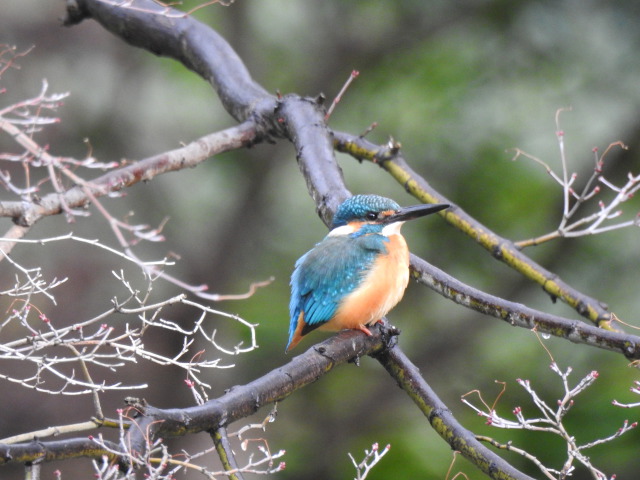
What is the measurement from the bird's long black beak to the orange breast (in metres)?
0.10

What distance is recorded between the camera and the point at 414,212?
2.68m

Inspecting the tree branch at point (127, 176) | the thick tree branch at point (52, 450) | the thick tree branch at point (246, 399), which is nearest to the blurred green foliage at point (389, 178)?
the tree branch at point (127, 176)

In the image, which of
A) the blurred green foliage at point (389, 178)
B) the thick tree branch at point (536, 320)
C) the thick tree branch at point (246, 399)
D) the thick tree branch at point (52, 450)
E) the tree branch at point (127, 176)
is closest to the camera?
the thick tree branch at point (52, 450)

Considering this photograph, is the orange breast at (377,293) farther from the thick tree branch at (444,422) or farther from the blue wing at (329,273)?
the thick tree branch at (444,422)

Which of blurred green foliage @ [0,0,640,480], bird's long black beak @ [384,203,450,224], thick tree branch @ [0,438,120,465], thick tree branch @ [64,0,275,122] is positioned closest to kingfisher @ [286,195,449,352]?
bird's long black beak @ [384,203,450,224]

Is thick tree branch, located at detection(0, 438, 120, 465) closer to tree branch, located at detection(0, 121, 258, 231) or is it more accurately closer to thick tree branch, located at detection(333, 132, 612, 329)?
tree branch, located at detection(0, 121, 258, 231)

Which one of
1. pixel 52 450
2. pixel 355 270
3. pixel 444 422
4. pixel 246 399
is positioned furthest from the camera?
pixel 355 270

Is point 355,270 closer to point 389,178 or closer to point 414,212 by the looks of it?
point 414,212

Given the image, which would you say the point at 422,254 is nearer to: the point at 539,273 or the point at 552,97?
the point at 552,97

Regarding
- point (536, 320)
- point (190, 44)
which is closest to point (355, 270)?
point (536, 320)

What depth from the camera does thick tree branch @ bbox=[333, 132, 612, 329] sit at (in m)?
2.45

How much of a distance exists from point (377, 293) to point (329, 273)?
0.71 feet

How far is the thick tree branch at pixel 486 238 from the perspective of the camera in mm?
2447

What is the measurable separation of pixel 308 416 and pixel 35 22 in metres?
3.28
